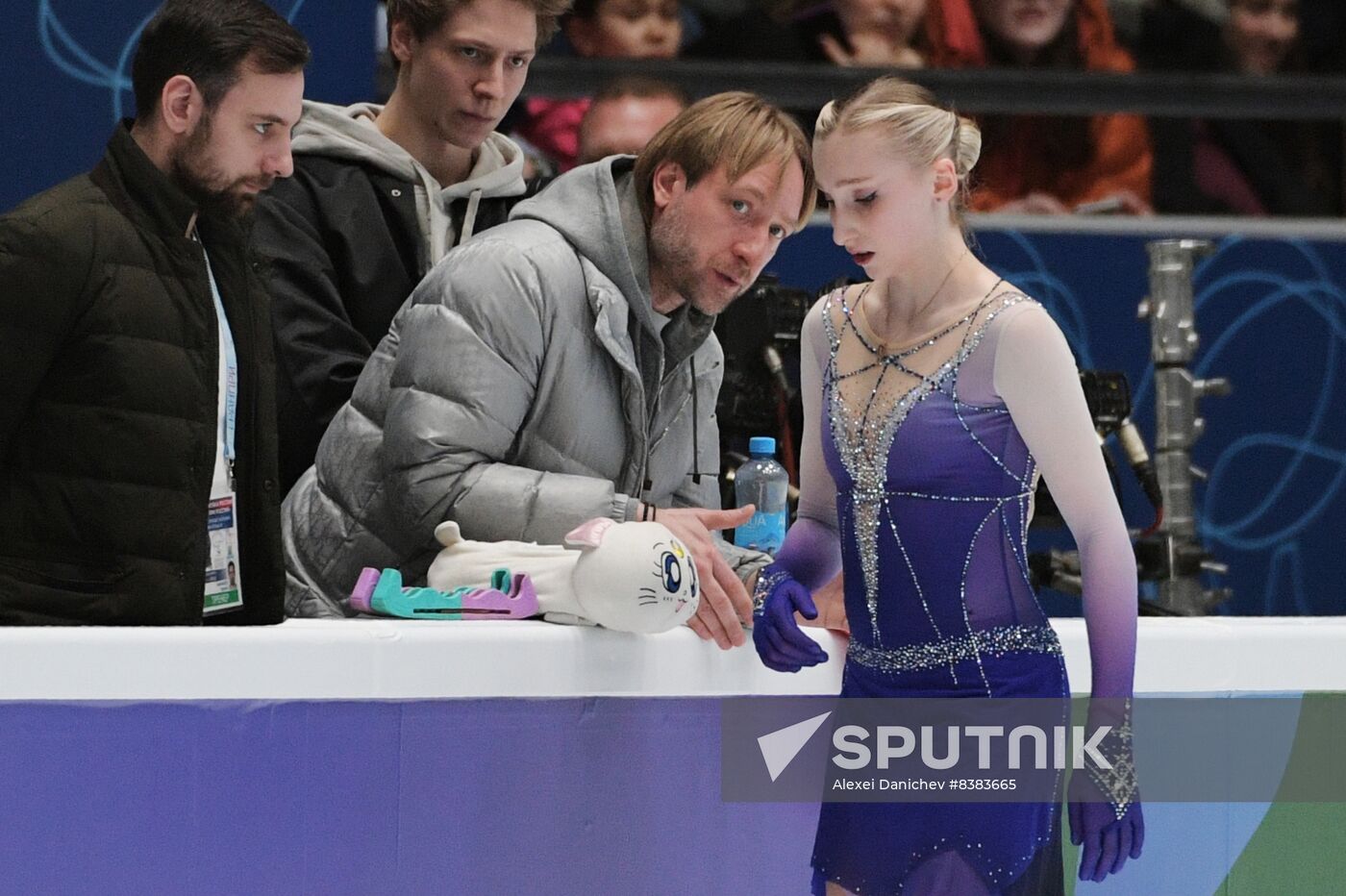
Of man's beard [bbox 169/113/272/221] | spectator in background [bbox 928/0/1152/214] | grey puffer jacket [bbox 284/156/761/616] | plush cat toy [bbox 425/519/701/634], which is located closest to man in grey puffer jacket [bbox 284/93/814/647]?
grey puffer jacket [bbox 284/156/761/616]

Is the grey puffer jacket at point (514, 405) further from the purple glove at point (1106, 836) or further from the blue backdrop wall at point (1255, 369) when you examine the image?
the blue backdrop wall at point (1255, 369)

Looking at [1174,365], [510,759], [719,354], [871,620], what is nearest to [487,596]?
[510,759]

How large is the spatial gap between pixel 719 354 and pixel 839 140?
3.03 feet

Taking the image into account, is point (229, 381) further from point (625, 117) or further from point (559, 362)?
point (625, 117)

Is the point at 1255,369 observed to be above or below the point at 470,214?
below

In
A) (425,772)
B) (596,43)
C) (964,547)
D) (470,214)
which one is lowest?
(425,772)

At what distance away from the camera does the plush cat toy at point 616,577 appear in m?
2.33

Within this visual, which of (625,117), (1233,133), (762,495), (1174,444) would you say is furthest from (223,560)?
(1233,133)

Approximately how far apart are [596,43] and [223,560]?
311 centimetres

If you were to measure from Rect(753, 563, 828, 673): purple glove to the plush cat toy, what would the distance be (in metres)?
0.10

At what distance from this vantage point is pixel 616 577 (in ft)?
7.66

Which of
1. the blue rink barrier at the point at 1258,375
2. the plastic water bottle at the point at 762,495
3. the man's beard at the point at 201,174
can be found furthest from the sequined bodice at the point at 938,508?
the blue rink barrier at the point at 1258,375
